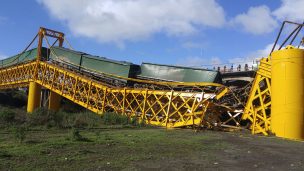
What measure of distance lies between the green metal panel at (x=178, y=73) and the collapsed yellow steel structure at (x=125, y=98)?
895 mm

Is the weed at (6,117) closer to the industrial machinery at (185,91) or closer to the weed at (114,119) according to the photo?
the weed at (114,119)

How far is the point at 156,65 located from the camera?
2448cm

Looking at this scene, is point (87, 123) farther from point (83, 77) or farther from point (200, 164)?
point (200, 164)

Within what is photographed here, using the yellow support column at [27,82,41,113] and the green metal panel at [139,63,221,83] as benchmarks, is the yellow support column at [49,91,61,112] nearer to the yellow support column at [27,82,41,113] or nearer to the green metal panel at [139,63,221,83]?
the yellow support column at [27,82,41,113]

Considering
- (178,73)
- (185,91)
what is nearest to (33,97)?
(178,73)

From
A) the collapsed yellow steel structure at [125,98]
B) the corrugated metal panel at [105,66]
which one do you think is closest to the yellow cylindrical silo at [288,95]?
the collapsed yellow steel structure at [125,98]

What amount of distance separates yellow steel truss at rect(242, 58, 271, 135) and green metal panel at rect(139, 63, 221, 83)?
3.21 metres

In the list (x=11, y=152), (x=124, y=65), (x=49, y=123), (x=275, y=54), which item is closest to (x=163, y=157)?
Answer: (x=11, y=152)

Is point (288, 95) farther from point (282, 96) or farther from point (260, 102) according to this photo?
point (260, 102)

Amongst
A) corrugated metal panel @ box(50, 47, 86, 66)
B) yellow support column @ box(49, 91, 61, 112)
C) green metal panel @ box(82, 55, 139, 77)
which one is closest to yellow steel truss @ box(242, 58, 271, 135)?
green metal panel @ box(82, 55, 139, 77)

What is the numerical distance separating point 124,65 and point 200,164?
18.2 metres

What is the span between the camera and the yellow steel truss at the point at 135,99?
20.0 meters

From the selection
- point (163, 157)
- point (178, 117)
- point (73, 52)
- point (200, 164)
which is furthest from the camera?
point (73, 52)

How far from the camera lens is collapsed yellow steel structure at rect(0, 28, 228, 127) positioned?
65.7ft
